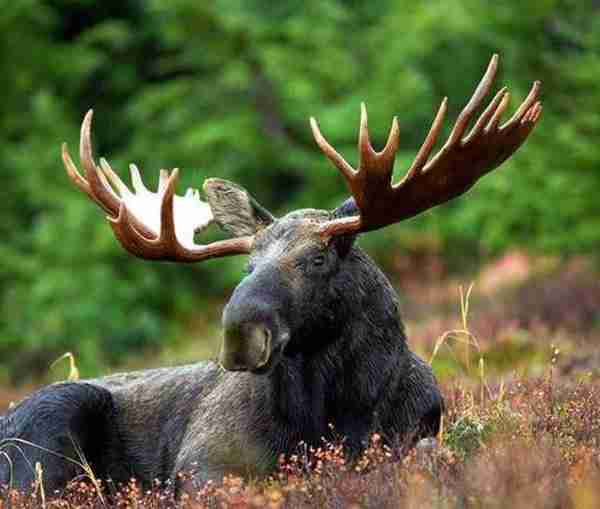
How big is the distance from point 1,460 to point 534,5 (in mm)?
16221

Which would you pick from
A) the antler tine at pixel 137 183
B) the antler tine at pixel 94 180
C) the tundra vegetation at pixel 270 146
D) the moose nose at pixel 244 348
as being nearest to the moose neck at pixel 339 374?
the moose nose at pixel 244 348

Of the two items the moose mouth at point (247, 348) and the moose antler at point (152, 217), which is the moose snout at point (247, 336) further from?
the moose antler at point (152, 217)

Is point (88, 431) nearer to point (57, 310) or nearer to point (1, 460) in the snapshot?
point (1, 460)

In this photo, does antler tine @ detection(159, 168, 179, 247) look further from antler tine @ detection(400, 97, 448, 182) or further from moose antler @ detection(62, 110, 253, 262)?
antler tine @ detection(400, 97, 448, 182)

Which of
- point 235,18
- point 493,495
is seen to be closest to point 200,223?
point 493,495

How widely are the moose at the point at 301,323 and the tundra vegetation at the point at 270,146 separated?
22.4 feet

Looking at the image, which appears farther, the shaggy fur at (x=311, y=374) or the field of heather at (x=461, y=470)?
the shaggy fur at (x=311, y=374)

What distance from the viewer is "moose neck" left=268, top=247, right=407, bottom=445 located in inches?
256

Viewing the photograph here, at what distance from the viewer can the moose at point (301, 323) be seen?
6.13 meters

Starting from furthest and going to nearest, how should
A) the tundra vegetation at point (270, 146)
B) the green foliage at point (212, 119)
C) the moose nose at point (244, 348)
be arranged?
the green foliage at point (212, 119) → the tundra vegetation at point (270, 146) → the moose nose at point (244, 348)

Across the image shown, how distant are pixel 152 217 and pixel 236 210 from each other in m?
0.56

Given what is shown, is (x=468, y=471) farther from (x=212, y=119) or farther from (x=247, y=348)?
(x=212, y=119)

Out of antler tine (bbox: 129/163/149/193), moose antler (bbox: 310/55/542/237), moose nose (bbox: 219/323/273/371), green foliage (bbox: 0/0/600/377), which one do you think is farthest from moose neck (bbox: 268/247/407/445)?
green foliage (bbox: 0/0/600/377)

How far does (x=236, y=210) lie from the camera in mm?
6996
